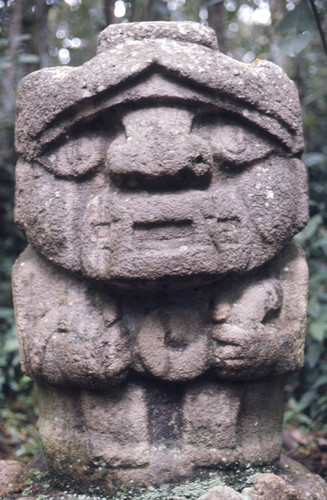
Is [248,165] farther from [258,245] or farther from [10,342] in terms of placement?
[10,342]

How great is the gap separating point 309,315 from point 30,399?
1830 millimetres

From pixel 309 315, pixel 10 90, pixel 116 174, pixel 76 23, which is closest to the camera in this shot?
pixel 116 174

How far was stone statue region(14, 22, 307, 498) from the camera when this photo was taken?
2.05m

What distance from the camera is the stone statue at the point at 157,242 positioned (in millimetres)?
2051

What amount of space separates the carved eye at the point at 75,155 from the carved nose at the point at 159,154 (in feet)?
0.32

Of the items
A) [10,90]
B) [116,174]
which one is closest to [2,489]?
[116,174]

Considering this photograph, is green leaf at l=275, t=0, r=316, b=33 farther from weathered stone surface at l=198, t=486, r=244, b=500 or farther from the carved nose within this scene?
weathered stone surface at l=198, t=486, r=244, b=500

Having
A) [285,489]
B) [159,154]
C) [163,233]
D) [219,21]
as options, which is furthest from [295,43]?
[219,21]

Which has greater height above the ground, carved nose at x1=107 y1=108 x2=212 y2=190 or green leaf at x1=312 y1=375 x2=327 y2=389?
carved nose at x1=107 y1=108 x2=212 y2=190

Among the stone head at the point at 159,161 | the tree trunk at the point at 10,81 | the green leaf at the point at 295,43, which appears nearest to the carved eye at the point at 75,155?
the stone head at the point at 159,161

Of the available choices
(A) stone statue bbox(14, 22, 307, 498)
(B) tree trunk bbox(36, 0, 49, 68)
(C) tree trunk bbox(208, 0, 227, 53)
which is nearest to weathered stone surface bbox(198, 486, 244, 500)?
(A) stone statue bbox(14, 22, 307, 498)

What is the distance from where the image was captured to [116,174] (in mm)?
2057

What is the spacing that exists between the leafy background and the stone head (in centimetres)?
76

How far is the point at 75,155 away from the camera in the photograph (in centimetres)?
219
